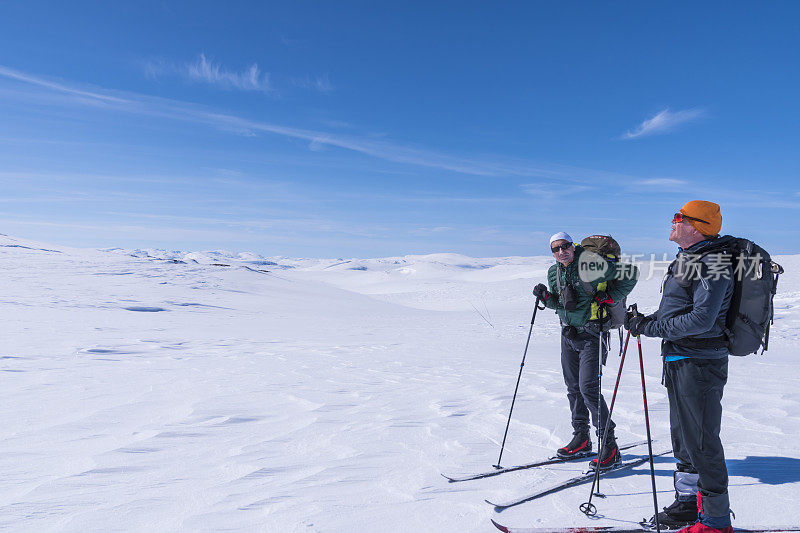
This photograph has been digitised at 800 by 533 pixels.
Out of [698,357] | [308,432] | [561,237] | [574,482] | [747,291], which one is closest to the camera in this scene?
[747,291]

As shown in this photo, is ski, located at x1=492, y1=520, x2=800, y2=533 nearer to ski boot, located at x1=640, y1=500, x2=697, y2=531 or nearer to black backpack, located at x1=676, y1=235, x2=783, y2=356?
ski boot, located at x1=640, y1=500, x2=697, y2=531

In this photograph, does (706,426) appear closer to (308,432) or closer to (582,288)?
(582,288)

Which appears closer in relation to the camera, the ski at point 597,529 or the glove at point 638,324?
the ski at point 597,529

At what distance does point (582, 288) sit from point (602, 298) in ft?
0.71

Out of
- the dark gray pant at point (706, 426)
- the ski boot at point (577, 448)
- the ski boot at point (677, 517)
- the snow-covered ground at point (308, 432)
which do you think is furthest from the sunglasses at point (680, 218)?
the ski boot at point (577, 448)

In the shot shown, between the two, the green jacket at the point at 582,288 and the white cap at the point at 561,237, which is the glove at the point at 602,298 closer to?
the green jacket at the point at 582,288

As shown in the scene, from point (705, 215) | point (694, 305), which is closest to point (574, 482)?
point (694, 305)

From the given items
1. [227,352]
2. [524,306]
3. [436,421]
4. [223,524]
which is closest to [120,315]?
[227,352]

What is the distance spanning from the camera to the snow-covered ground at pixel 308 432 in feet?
10.8

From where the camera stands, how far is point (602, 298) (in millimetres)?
4266

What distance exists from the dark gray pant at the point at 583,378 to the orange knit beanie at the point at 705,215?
62.7 inches

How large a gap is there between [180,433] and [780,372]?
11227 millimetres

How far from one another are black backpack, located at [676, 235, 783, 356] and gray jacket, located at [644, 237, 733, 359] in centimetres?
4

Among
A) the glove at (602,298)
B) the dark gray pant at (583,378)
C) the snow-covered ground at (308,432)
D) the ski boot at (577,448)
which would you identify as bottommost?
the snow-covered ground at (308,432)
